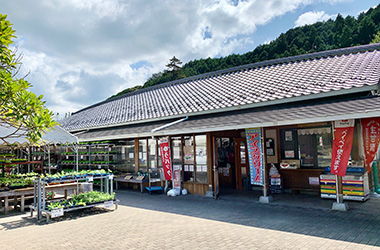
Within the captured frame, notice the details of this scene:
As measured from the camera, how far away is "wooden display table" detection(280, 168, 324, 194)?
9734 millimetres

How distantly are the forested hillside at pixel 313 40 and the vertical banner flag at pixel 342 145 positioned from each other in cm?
2947

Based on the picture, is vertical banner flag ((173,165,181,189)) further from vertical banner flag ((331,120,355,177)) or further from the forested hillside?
the forested hillside

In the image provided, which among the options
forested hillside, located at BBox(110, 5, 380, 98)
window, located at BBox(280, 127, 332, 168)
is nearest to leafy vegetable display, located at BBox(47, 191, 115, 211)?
window, located at BBox(280, 127, 332, 168)

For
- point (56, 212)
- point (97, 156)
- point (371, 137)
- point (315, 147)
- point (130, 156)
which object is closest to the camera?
point (56, 212)

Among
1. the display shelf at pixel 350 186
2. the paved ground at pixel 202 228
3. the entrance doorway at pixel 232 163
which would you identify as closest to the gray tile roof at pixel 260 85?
the entrance doorway at pixel 232 163

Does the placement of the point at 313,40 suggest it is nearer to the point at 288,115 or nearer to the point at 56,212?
the point at 288,115

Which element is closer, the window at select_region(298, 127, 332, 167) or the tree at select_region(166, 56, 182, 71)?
the window at select_region(298, 127, 332, 167)

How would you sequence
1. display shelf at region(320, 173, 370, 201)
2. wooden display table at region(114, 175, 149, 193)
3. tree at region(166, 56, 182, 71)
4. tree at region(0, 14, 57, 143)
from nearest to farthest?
tree at region(0, 14, 57, 143) → display shelf at region(320, 173, 370, 201) → wooden display table at region(114, 175, 149, 193) → tree at region(166, 56, 182, 71)

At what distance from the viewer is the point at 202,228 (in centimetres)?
648

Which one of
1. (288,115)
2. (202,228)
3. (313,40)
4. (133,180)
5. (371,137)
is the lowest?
(202,228)

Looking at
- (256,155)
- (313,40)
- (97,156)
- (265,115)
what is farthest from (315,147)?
(313,40)

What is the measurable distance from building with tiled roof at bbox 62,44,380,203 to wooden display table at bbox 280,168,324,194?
4cm

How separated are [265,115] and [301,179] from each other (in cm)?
317

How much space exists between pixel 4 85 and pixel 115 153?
34.5 feet
